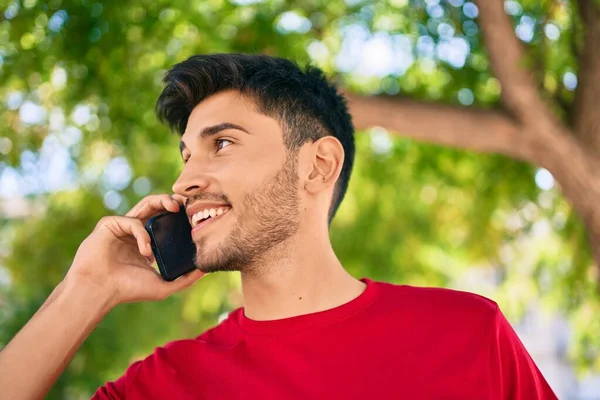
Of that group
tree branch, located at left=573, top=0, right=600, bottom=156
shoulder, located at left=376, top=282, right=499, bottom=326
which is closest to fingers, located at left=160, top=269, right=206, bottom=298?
shoulder, located at left=376, top=282, right=499, bottom=326

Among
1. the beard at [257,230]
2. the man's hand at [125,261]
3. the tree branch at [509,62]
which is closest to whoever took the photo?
the beard at [257,230]

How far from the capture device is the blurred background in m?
4.45

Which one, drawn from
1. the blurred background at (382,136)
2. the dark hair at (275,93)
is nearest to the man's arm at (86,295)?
the dark hair at (275,93)

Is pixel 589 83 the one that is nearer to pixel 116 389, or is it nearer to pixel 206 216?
pixel 206 216

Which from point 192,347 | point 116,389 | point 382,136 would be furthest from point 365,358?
point 382,136

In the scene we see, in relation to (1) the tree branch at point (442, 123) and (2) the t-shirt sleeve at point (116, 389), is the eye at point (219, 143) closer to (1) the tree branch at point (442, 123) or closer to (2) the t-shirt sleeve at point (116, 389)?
(2) the t-shirt sleeve at point (116, 389)

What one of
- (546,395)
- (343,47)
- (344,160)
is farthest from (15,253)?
(546,395)

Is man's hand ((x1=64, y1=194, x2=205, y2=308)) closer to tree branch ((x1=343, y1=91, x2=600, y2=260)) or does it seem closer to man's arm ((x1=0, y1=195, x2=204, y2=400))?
man's arm ((x1=0, y1=195, x2=204, y2=400))

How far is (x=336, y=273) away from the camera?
261cm

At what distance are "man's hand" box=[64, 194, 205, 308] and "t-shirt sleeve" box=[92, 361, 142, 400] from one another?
0.76 ft

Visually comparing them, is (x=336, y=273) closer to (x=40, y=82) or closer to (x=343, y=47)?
(x=40, y=82)

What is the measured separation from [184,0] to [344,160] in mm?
1910

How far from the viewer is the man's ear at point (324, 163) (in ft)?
8.73

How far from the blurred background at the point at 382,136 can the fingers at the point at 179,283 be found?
2047 millimetres
